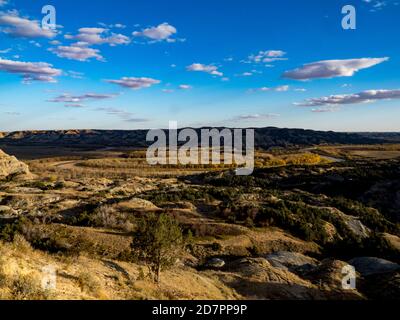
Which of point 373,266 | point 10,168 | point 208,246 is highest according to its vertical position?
point 10,168

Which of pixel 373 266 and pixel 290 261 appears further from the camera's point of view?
pixel 290 261

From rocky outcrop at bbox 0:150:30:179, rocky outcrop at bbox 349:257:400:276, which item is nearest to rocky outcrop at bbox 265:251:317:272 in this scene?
rocky outcrop at bbox 349:257:400:276

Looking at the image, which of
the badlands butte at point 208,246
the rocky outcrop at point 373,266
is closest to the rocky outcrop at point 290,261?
the badlands butte at point 208,246

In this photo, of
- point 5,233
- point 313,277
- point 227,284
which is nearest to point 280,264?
point 313,277

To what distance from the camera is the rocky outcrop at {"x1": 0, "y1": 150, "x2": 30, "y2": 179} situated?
68438mm

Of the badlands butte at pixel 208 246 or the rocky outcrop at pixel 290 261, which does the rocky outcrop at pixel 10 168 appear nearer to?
the badlands butte at pixel 208 246

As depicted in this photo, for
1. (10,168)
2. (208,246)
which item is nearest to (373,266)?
(208,246)

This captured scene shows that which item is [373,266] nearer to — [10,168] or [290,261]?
[290,261]

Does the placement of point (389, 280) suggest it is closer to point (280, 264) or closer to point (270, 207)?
point (280, 264)

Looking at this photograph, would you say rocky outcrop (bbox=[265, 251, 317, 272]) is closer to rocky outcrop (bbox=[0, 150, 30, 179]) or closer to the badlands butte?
the badlands butte

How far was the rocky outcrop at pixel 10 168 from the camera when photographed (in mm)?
68438

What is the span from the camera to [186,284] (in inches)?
609

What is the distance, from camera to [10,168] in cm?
7006
